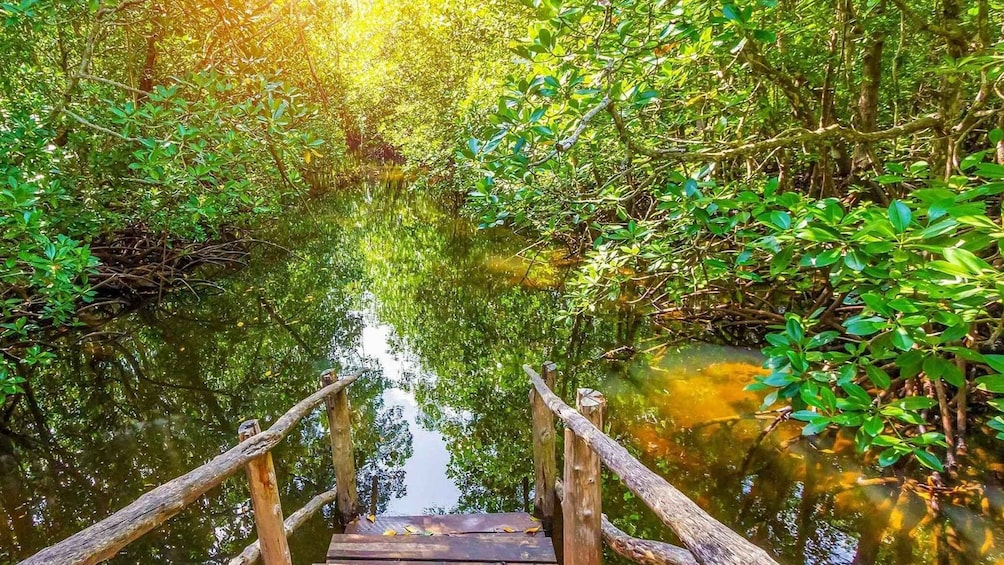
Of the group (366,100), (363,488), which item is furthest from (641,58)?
(366,100)

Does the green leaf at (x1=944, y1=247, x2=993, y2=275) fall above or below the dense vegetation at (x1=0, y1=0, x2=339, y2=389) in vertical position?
below

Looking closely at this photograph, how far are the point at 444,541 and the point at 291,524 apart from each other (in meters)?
1.16

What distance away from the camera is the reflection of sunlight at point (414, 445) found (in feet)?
17.5

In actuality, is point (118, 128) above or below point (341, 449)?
above

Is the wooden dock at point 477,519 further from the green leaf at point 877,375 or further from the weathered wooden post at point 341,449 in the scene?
the green leaf at point 877,375

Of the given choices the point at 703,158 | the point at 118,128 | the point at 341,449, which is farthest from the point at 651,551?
the point at 118,128

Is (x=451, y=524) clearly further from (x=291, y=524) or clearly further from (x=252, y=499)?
(x=252, y=499)

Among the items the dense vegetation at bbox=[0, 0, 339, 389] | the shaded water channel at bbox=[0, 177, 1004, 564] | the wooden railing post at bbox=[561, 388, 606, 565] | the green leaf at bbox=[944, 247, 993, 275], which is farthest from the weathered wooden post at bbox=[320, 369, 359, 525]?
the green leaf at bbox=[944, 247, 993, 275]

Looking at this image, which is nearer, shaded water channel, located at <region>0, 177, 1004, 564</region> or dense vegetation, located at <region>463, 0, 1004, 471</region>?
dense vegetation, located at <region>463, 0, 1004, 471</region>

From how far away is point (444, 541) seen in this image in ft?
11.9

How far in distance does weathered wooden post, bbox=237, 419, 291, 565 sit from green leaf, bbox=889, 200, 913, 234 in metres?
3.15

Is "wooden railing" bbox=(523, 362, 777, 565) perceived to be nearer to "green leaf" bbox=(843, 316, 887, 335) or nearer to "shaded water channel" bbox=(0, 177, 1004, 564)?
"green leaf" bbox=(843, 316, 887, 335)

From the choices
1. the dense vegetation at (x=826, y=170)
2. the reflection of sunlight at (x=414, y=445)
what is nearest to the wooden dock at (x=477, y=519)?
the reflection of sunlight at (x=414, y=445)

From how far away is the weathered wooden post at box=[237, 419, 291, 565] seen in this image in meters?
2.57
